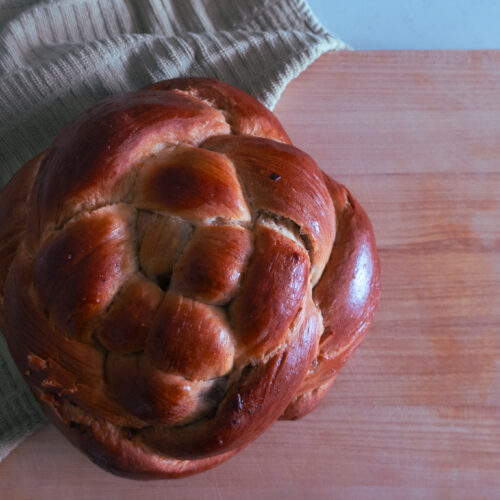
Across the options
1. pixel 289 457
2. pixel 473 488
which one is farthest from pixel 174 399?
pixel 473 488

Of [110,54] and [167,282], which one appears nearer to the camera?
[167,282]

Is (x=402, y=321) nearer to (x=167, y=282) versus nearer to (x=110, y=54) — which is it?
(x=167, y=282)

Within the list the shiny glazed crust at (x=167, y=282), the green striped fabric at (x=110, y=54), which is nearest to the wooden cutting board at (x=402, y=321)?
the green striped fabric at (x=110, y=54)

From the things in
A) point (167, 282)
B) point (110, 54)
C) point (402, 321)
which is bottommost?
point (402, 321)

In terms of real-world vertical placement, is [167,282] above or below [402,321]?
above

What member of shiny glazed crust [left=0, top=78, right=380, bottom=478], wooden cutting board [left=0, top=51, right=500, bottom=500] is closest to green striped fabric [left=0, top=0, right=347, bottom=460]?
wooden cutting board [left=0, top=51, right=500, bottom=500]

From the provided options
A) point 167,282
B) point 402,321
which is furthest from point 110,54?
point 402,321
